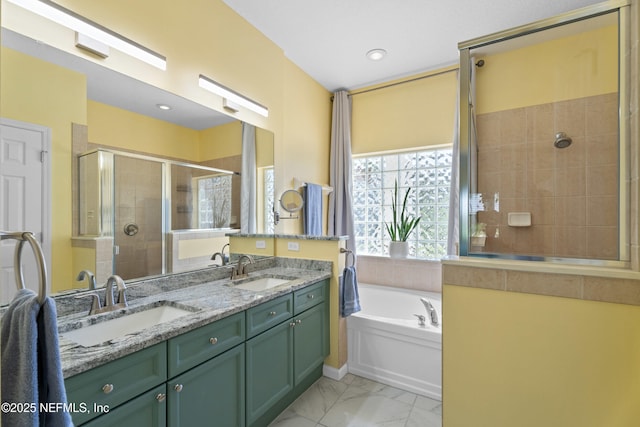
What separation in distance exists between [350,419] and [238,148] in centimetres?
207

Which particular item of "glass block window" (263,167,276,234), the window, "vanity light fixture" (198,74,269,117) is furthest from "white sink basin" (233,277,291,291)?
the window

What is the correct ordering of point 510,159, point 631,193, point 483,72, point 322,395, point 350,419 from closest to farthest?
point 631,193
point 350,419
point 322,395
point 510,159
point 483,72

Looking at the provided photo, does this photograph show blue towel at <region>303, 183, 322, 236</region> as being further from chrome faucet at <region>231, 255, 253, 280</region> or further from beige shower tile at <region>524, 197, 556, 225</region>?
beige shower tile at <region>524, 197, 556, 225</region>

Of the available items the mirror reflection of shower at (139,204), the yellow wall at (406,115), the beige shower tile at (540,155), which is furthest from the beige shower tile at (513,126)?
the mirror reflection of shower at (139,204)

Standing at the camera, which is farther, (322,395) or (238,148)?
(238,148)

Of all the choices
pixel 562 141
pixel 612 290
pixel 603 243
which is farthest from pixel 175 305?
pixel 562 141

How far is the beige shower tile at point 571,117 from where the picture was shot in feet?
6.14

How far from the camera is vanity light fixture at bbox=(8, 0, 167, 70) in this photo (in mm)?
1295

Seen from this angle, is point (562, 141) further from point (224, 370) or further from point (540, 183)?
point (224, 370)

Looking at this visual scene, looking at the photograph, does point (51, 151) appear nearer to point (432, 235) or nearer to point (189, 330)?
point (189, 330)

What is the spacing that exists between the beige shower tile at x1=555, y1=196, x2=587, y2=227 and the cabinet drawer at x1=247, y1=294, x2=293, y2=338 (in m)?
2.00

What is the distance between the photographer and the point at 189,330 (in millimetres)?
1236

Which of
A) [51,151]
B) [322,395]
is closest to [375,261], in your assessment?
[322,395]

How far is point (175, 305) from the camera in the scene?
153cm
